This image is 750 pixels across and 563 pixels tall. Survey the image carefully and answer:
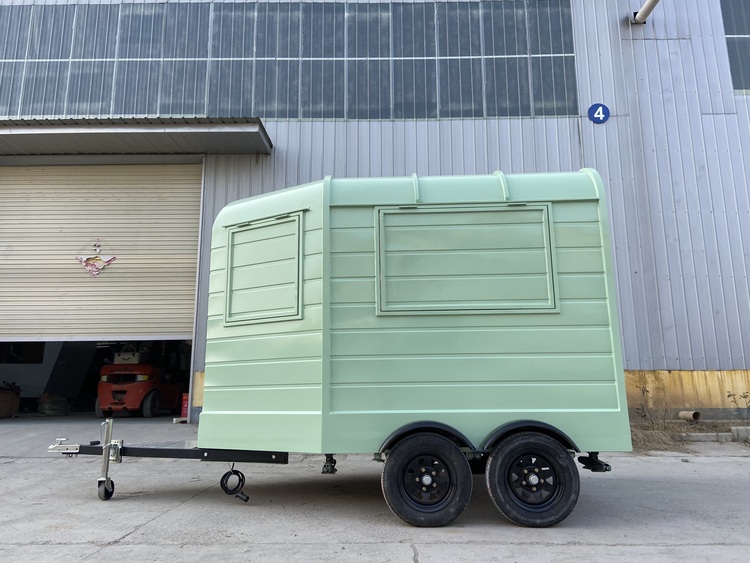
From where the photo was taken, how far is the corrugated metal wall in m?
10.2

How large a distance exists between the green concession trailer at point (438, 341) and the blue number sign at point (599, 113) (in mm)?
7151

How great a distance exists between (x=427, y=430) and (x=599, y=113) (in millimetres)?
9311

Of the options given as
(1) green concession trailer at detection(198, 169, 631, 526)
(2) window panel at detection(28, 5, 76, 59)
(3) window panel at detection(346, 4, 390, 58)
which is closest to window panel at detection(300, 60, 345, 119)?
(3) window panel at detection(346, 4, 390, 58)

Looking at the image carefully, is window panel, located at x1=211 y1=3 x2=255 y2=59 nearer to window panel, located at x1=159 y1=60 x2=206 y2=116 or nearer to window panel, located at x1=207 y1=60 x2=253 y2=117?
window panel, located at x1=207 y1=60 x2=253 y2=117

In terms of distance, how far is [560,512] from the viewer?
4.37m

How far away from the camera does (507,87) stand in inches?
444

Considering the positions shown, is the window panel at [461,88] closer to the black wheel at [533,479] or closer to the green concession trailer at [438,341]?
the green concession trailer at [438,341]

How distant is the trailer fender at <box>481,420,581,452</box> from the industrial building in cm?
677

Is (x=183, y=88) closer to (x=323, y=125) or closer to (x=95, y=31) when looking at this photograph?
(x=95, y=31)

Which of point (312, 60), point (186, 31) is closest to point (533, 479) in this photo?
point (312, 60)

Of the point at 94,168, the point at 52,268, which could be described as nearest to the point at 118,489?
the point at 52,268

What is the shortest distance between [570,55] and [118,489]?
11.9 meters

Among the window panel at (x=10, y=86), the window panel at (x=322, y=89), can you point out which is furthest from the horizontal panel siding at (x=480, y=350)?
the window panel at (x=10, y=86)

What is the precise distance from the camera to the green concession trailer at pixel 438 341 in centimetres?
443
